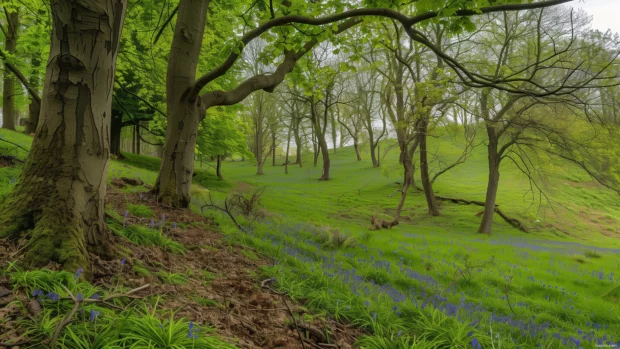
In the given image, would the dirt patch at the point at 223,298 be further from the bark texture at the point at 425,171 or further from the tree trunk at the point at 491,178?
the tree trunk at the point at 491,178

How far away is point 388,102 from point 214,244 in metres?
18.8

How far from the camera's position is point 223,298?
2926mm

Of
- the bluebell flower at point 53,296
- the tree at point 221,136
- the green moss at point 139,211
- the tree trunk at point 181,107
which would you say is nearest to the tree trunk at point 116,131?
the tree at point 221,136

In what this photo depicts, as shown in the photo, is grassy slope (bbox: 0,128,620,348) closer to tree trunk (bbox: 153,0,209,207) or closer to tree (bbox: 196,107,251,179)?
tree trunk (bbox: 153,0,209,207)

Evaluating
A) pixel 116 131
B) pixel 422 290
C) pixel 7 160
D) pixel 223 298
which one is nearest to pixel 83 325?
pixel 223 298

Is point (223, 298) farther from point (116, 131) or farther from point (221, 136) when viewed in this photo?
point (116, 131)

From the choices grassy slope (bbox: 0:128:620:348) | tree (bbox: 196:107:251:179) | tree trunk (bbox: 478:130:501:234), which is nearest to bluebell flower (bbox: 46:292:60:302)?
grassy slope (bbox: 0:128:620:348)

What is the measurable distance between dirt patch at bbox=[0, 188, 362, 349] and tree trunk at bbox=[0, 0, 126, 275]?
0.29m

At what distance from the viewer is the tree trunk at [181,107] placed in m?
6.20

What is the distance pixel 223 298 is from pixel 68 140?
196 cm

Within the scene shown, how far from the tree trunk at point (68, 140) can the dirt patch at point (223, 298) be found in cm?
29

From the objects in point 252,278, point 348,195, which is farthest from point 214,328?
point 348,195

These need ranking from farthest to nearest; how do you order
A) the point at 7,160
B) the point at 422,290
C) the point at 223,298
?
1. the point at 7,160
2. the point at 422,290
3. the point at 223,298

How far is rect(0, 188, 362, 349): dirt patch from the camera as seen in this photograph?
2395 mm
